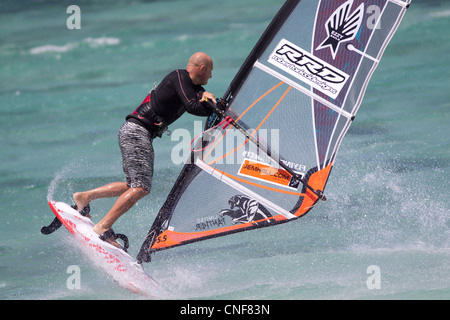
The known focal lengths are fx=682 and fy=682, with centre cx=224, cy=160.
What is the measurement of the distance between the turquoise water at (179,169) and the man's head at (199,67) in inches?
68.4

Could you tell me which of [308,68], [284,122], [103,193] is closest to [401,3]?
[308,68]

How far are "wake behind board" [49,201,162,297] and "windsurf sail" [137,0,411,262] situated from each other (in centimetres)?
15

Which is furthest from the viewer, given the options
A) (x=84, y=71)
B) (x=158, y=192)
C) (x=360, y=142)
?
(x=84, y=71)

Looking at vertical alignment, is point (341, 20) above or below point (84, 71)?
above

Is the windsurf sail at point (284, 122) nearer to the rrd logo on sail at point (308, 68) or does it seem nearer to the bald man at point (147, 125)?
the rrd logo on sail at point (308, 68)

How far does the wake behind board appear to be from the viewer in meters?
5.44

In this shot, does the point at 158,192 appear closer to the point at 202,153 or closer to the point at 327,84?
the point at 202,153

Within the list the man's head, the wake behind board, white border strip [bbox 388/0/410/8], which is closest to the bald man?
the man's head

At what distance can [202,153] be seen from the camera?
5.38 metres

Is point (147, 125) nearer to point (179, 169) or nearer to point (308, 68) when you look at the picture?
point (308, 68)

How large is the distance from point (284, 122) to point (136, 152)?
3.94 ft

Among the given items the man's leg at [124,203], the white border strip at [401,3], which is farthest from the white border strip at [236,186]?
the white border strip at [401,3]

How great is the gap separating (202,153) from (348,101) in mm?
1209

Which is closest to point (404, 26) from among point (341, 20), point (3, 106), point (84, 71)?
point (84, 71)
